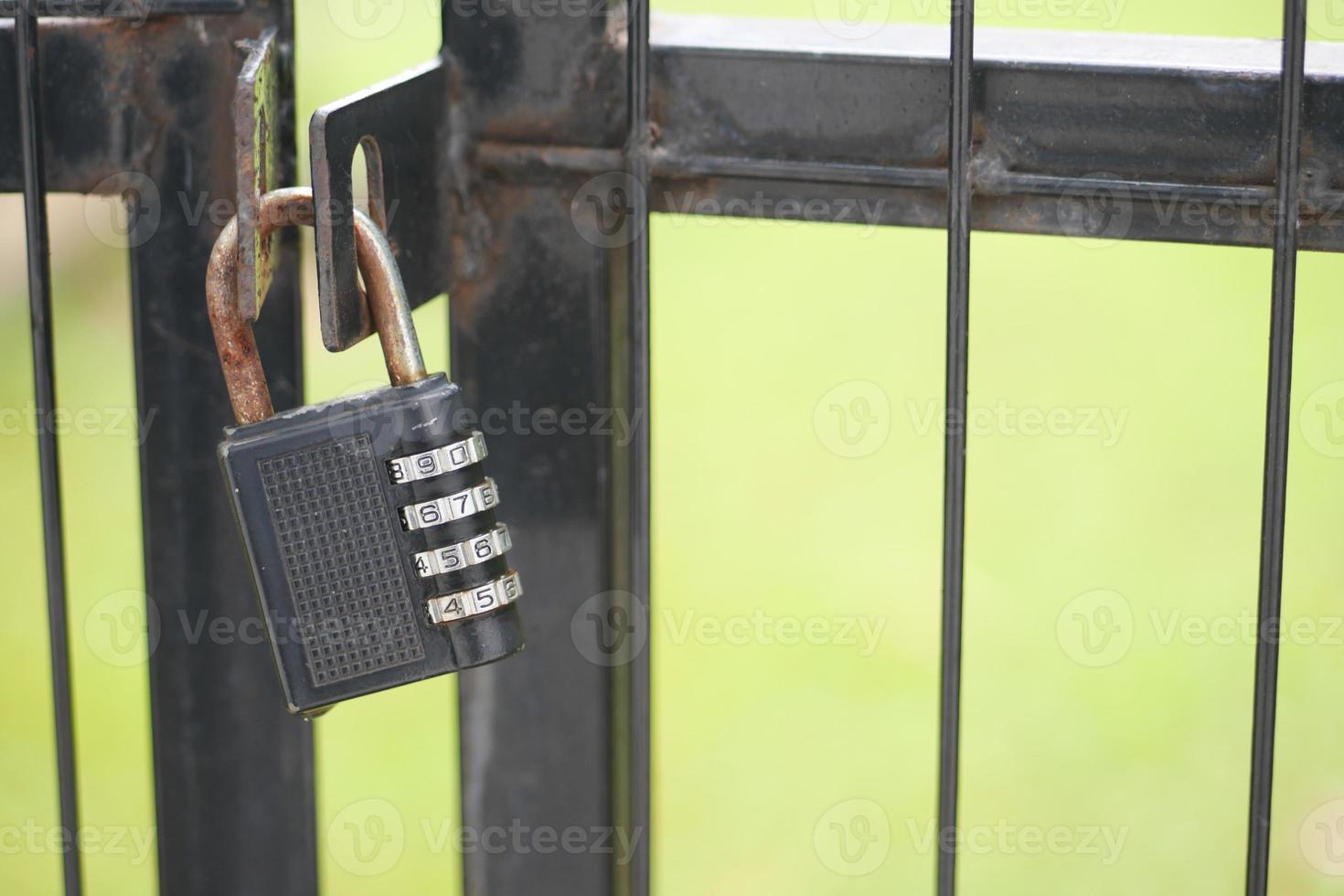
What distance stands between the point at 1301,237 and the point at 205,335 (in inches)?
23.9

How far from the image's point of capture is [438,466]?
69 centimetres

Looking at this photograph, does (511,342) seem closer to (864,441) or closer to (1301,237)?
(1301,237)

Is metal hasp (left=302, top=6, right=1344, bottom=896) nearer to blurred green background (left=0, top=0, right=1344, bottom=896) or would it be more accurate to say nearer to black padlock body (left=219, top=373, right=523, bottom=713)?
black padlock body (left=219, top=373, right=523, bottom=713)

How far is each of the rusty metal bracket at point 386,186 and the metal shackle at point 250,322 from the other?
0.04 feet

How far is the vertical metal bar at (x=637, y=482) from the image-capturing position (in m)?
0.79

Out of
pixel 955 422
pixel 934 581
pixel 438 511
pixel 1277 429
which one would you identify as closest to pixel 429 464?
pixel 438 511

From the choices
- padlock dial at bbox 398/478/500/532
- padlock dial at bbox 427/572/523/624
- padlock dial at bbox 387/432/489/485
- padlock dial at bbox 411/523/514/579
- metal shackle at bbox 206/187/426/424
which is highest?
metal shackle at bbox 206/187/426/424

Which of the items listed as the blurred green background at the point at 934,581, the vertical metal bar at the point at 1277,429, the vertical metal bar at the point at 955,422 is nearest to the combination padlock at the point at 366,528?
the vertical metal bar at the point at 955,422

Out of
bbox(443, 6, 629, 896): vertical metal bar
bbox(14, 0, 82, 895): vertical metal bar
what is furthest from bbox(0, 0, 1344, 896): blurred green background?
bbox(443, 6, 629, 896): vertical metal bar

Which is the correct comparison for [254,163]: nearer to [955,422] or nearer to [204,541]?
[204,541]

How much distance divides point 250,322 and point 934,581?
3.67 metres

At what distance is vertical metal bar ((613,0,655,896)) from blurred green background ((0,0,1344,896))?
321 centimetres

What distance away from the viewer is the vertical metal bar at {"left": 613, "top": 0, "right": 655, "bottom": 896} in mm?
794

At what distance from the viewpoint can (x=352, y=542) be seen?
2.28ft
